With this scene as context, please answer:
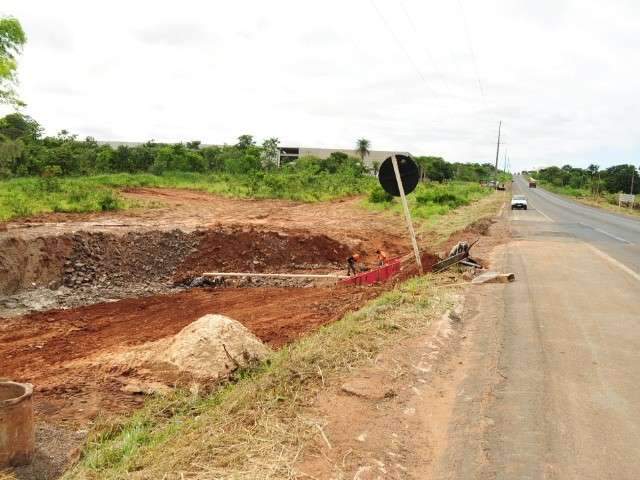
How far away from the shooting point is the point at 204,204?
27.8 m

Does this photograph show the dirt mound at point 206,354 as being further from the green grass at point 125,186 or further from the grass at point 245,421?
the green grass at point 125,186

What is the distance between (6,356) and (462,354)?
6434mm

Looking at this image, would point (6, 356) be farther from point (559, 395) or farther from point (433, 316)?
point (559, 395)

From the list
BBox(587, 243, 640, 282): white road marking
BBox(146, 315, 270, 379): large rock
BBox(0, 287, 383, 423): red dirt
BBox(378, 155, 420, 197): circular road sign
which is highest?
BBox(378, 155, 420, 197): circular road sign

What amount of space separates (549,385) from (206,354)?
134 inches

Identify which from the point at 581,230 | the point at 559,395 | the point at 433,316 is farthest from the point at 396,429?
the point at 581,230

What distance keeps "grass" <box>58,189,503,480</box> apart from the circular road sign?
154 inches

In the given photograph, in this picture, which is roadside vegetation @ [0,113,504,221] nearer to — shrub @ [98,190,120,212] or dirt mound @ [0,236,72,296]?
shrub @ [98,190,120,212]

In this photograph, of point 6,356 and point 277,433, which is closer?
point 277,433

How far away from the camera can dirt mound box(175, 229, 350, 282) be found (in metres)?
Answer: 15.2

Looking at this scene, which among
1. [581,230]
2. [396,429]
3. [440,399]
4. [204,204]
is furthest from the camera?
[204,204]

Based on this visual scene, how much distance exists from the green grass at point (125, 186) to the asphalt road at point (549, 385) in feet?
53.6

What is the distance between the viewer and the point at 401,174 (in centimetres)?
1038

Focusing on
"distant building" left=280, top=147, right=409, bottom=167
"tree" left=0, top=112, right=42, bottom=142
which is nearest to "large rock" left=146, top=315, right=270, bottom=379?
"tree" left=0, top=112, right=42, bottom=142
